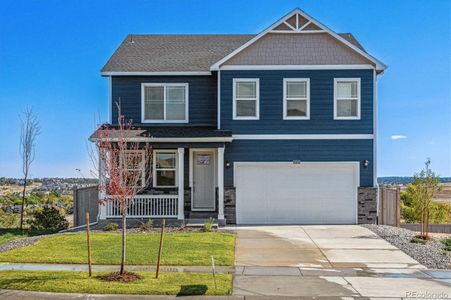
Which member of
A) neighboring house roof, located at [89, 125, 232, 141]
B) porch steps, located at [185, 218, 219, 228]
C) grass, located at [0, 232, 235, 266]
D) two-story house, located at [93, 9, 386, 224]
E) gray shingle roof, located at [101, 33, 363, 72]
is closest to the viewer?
grass, located at [0, 232, 235, 266]

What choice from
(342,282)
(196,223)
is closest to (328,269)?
(342,282)

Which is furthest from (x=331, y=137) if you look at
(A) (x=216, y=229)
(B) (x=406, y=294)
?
(B) (x=406, y=294)

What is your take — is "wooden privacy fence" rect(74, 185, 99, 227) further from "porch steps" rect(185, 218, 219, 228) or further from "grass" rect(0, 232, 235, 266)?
"porch steps" rect(185, 218, 219, 228)

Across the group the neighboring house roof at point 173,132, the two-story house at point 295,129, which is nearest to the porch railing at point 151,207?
the two-story house at point 295,129

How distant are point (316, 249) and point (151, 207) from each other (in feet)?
23.6

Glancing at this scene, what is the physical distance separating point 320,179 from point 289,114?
113 inches

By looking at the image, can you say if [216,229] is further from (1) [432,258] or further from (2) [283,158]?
(1) [432,258]

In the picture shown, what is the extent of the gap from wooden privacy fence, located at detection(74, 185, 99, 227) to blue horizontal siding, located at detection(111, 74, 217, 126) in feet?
10.1

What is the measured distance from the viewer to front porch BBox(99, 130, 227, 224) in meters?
17.6

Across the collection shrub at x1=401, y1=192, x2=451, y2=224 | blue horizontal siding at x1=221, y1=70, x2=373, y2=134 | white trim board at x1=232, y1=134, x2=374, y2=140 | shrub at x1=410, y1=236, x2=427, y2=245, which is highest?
blue horizontal siding at x1=221, y1=70, x2=373, y2=134

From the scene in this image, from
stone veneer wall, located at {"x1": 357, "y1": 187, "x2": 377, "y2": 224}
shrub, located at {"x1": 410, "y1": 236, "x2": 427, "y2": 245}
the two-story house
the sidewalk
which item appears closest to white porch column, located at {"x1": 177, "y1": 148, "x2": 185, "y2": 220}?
the two-story house

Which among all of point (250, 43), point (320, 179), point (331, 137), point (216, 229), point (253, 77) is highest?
point (250, 43)

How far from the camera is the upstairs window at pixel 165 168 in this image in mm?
18844

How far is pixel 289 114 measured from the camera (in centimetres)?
1847
